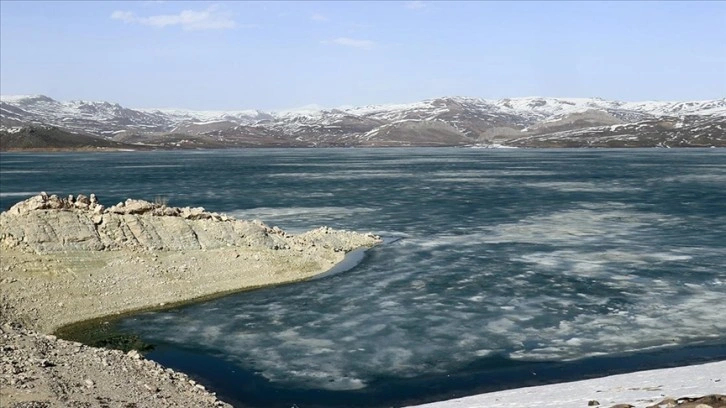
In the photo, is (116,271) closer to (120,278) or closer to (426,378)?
(120,278)

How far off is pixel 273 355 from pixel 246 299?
7.68 meters

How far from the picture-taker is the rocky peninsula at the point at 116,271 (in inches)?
684

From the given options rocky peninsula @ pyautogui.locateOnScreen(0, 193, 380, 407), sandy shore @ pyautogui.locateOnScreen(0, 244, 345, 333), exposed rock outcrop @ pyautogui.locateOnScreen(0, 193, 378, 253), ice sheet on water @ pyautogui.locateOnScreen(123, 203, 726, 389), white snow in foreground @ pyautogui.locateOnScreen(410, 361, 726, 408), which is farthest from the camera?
exposed rock outcrop @ pyautogui.locateOnScreen(0, 193, 378, 253)

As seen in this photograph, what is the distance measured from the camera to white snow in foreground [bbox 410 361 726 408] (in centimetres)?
1423

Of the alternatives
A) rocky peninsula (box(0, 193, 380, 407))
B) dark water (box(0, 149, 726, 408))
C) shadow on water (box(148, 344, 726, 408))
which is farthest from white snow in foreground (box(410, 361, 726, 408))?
rocky peninsula (box(0, 193, 380, 407))

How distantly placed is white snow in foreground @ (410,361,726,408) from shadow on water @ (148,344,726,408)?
1.24 metres

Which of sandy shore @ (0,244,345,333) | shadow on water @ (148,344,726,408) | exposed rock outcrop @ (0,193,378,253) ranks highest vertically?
exposed rock outcrop @ (0,193,378,253)

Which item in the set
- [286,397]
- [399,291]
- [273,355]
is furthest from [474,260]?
[286,397]

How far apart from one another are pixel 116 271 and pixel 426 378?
53.8ft

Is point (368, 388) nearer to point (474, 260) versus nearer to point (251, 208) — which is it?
point (474, 260)

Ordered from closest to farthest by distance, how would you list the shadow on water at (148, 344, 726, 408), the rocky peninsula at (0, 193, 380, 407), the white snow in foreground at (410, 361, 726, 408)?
the white snow in foreground at (410, 361, 726, 408), the rocky peninsula at (0, 193, 380, 407), the shadow on water at (148, 344, 726, 408)

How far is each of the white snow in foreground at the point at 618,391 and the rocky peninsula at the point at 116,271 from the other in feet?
23.4

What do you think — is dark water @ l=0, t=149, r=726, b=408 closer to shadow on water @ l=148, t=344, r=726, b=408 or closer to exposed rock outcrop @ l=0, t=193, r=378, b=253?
shadow on water @ l=148, t=344, r=726, b=408

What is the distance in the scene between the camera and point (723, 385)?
14.6 m
